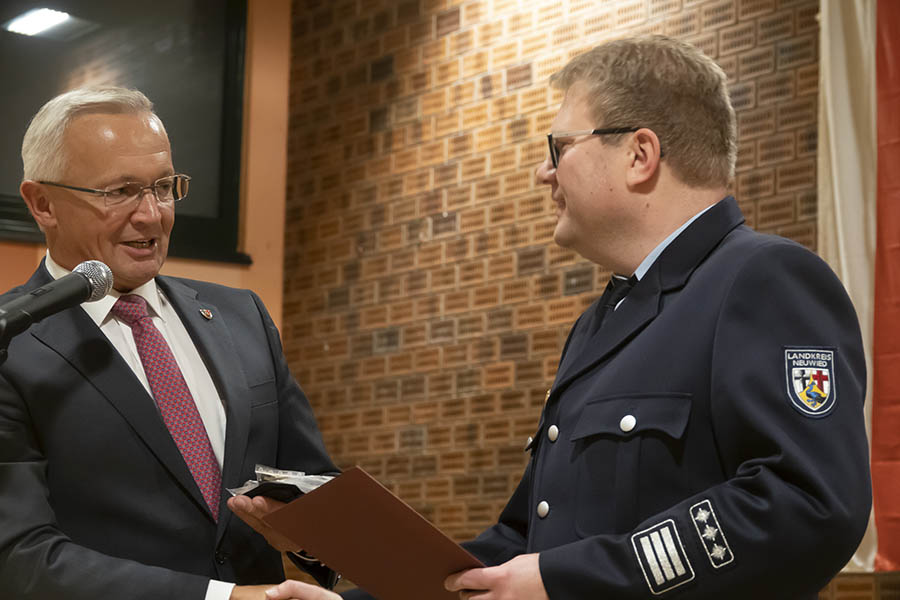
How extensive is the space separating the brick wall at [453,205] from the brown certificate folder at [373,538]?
9.25ft

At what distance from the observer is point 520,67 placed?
5.51m

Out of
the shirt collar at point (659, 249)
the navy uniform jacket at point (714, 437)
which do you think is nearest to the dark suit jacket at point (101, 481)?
the navy uniform jacket at point (714, 437)

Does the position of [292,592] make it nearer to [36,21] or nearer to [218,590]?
[218,590]

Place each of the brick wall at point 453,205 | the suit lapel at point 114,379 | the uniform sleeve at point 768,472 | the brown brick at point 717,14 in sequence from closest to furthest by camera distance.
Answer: the uniform sleeve at point 768,472, the suit lapel at point 114,379, the brick wall at point 453,205, the brown brick at point 717,14

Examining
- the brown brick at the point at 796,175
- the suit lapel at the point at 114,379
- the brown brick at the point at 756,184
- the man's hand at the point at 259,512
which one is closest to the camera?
the man's hand at the point at 259,512

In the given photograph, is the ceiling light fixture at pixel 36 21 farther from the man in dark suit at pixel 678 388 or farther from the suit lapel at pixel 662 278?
the suit lapel at pixel 662 278

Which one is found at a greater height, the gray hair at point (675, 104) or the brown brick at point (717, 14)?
the brown brick at point (717, 14)

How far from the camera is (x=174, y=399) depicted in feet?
7.73

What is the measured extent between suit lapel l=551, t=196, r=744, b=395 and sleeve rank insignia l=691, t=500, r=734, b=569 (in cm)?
38

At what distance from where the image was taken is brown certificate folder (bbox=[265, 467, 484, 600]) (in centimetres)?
182

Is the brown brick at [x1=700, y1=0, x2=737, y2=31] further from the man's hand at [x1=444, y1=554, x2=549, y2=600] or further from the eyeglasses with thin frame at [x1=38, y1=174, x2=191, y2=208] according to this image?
the man's hand at [x1=444, y1=554, x2=549, y2=600]

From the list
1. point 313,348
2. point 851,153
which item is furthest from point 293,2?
point 851,153

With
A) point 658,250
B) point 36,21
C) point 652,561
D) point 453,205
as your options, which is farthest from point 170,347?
point 36,21

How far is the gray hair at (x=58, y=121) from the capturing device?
2438 mm
